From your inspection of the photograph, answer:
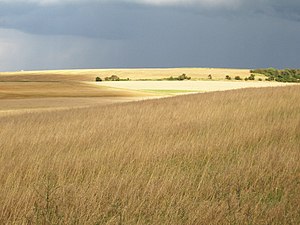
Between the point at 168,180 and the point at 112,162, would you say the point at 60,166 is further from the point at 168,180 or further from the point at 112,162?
the point at 168,180

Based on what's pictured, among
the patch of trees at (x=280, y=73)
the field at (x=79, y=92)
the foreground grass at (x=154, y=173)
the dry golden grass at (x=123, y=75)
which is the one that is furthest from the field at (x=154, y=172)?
the patch of trees at (x=280, y=73)

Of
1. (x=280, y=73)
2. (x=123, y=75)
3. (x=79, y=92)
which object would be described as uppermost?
(x=280, y=73)

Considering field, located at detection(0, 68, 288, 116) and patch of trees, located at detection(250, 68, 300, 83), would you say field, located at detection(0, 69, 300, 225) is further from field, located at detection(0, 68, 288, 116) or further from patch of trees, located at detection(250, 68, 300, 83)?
patch of trees, located at detection(250, 68, 300, 83)

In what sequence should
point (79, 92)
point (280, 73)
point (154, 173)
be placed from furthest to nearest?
point (280, 73) < point (79, 92) < point (154, 173)

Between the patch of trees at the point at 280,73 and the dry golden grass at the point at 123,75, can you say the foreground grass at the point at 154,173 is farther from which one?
the patch of trees at the point at 280,73

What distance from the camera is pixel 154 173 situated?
23.8 feet

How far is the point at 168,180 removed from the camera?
6500 mm

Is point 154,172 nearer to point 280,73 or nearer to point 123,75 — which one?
point 123,75

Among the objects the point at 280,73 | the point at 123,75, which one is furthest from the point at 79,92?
the point at 280,73

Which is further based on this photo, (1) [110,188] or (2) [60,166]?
(2) [60,166]

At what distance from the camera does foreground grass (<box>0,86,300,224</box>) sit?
5172 mm

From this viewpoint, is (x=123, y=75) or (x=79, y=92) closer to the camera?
(x=79, y=92)

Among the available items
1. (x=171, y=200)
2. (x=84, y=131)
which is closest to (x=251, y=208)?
(x=171, y=200)

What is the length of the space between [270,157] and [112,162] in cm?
265
